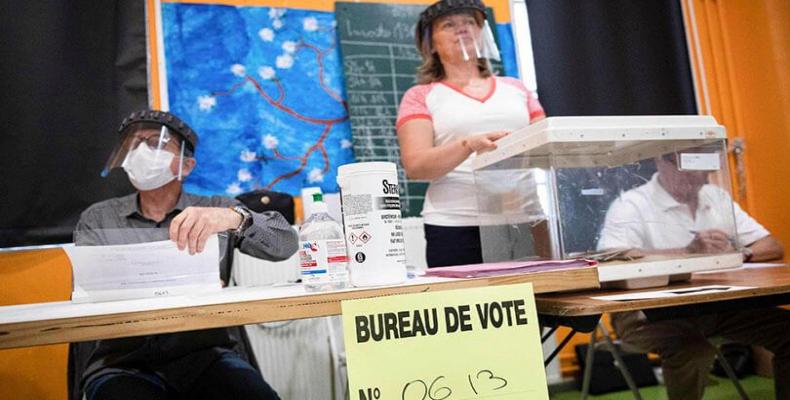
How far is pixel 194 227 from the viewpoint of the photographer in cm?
109

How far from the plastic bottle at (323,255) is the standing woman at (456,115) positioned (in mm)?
705

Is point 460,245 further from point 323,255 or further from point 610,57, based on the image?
point 610,57

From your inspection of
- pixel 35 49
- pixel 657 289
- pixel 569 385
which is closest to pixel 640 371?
pixel 569 385

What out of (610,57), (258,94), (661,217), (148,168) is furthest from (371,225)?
(610,57)

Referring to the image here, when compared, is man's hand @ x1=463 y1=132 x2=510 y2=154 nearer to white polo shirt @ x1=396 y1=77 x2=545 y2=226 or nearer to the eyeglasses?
white polo shirt @ x1=396 y1=77 x2=545 y2=226

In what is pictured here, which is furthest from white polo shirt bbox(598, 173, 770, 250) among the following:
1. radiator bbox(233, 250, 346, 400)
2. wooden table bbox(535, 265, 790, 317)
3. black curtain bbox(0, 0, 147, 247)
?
black curtain bbox(0, 0, 147, 247)

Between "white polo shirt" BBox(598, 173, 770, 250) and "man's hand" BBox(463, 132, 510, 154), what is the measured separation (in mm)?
329

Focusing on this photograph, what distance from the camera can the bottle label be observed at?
96 centimetres

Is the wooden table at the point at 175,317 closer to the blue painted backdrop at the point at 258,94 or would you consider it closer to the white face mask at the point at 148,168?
the white face mask at the point at 148,168

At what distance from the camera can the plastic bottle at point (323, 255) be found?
37.9 inches

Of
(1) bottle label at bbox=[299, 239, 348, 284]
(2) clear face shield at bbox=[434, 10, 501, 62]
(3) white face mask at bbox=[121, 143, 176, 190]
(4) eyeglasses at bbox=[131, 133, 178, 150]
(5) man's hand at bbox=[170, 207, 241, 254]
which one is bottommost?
(1) bottle label at bbox=[299, 239, 348, 284]

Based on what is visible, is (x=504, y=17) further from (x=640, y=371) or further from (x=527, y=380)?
(x=527, y=380)

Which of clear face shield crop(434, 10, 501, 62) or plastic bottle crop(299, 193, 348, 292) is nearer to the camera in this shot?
plastic bottle crop(299, 193, 348, 292)

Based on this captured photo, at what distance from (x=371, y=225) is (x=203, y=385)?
83cm
